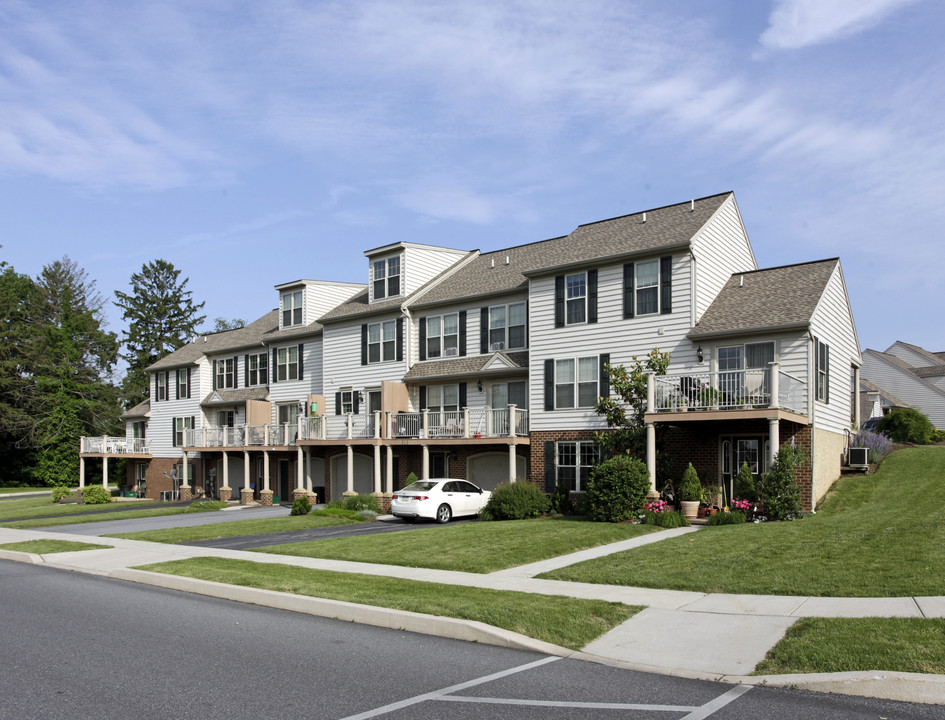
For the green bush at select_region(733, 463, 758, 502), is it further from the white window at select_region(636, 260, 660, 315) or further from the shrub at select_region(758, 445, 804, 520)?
the white window at select_region(636, 260, 660, 315)

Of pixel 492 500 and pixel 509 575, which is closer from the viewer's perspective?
pixel 509 575

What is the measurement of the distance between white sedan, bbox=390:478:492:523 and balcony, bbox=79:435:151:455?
29.7 metres

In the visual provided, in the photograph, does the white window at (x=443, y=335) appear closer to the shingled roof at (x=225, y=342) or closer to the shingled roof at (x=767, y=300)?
the shingled roof at (x=767, y=300)

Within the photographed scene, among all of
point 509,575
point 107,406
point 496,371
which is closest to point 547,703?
point 509,575

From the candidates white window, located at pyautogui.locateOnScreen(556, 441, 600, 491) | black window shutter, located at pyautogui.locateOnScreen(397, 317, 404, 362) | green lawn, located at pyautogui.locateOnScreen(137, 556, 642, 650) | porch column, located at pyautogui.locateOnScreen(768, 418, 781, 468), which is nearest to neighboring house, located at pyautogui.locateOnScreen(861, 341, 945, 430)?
white window, located at pyautogui.locateOnScreen(556, 441, 600, 491)

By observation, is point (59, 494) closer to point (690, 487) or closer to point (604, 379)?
point (604, 379)

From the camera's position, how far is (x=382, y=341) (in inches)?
1362

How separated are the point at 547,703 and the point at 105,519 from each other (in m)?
27.6

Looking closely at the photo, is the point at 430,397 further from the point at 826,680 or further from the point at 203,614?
the point at 826,680

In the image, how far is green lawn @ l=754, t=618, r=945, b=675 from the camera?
7.52 m

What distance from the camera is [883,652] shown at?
781cm

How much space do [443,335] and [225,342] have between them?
62.6ft

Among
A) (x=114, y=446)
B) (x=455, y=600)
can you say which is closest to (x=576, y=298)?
(x=455, y=600)

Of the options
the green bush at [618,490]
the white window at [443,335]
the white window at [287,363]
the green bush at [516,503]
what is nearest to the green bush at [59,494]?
the white window at [287,363]
